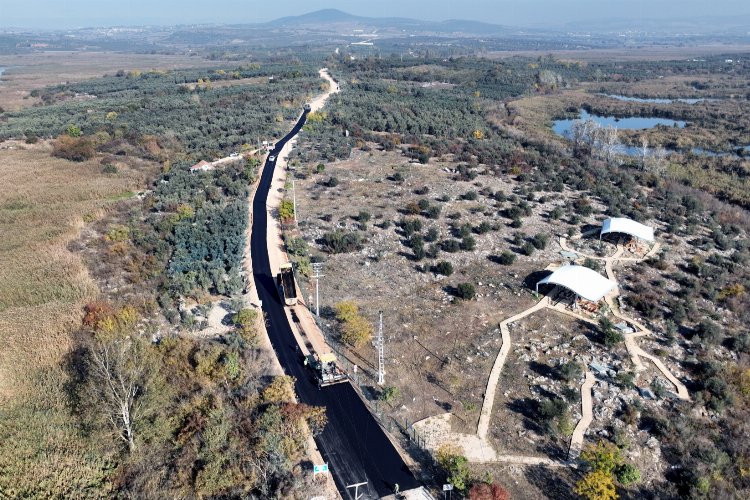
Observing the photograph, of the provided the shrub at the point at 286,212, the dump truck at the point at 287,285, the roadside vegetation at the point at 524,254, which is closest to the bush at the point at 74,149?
the roadside vegetation at the point at 524,254

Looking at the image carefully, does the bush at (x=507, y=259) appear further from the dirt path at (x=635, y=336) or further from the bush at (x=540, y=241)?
the dirt path at (x=635, y=336)

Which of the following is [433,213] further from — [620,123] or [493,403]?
[620,123]

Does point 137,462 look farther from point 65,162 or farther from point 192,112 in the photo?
point 192,112

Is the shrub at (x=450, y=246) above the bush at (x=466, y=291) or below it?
above

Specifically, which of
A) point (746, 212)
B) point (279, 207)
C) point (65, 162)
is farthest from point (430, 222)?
point (65, 162)

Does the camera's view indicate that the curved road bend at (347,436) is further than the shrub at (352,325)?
No
